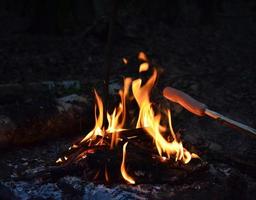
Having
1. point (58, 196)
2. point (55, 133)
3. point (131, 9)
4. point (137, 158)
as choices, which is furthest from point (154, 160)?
point (131, 9)

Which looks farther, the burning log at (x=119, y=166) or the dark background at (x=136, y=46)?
the dark background at (x=136, y=46)

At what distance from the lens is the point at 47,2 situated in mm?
10188

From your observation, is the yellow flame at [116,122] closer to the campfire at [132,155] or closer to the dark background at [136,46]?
the campfire at [132,155]

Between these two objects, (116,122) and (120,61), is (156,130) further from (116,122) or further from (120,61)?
(120,61)

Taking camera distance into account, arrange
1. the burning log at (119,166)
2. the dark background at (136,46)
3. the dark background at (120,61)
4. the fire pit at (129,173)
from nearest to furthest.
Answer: the fire pit at (129,173) → the burning log at (119,166) → the dark background at (120,61) → the dark background at (136,46)

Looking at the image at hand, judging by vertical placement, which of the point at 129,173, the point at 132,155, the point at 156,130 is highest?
the point at 156,130

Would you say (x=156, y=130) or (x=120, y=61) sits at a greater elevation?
(x=156, y=130)

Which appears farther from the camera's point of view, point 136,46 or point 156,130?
point 136,46

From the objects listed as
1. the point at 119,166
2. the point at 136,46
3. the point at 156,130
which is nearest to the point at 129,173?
the point at 119,166

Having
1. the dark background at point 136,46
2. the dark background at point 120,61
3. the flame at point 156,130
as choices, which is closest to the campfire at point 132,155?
the flame at point 156,130

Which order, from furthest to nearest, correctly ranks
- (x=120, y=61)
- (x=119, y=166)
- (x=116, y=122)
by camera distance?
1. (x=120, y=61)
2. (x=116, y=122)
3. (x=119, y=166)

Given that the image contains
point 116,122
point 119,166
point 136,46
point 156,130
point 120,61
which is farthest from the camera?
point 136,46

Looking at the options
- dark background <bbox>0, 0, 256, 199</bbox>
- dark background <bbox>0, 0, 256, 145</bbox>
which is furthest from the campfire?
dark background <bbox>0, 0, 256, 145</bbox>

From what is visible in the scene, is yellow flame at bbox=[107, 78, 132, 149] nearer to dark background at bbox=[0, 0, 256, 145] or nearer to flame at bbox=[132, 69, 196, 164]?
flame at bbox=[132, 69, 196, 164]
